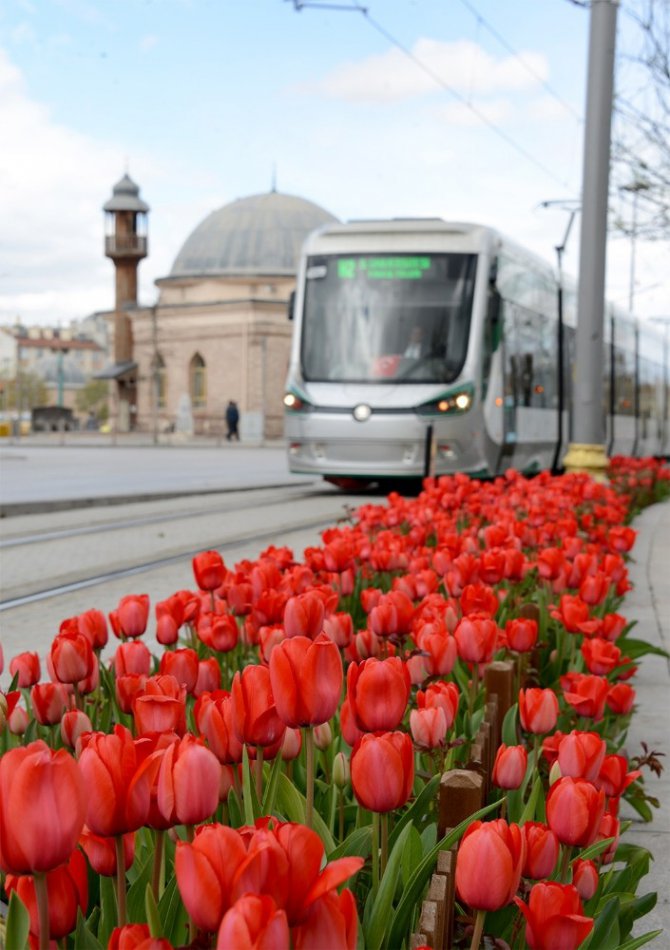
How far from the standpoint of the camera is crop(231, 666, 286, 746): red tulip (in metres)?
1.68

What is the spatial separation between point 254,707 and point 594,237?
37.4 feet

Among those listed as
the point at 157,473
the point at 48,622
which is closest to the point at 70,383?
the point at 157,473

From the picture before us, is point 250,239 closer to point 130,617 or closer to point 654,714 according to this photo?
point 654,714

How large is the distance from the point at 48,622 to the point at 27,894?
192 inches

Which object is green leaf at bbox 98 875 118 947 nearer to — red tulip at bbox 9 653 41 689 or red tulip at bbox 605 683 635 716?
red tulip at bbox 9 653 41 689

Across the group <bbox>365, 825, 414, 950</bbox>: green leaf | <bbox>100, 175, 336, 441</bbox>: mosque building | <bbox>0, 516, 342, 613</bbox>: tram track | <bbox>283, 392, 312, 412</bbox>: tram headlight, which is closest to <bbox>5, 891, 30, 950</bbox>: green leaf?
<bbox>365, 825, 414, 950</bbox>: green leaf

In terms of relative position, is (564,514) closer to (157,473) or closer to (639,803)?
(639,803)

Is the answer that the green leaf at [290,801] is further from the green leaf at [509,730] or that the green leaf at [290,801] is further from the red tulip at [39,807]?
the green leaf at [509,730]

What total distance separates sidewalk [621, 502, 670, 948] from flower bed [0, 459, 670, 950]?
99mm

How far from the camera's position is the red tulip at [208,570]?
3.42 meters

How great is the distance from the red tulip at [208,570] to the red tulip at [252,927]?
2.45m

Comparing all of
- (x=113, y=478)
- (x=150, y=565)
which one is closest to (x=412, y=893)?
(x=150, y=565)

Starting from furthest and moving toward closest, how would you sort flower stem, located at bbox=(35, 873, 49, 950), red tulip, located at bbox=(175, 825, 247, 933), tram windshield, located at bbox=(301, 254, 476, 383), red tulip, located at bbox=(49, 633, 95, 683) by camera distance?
tram windshield, located at bbox=(301, 254, 476, 383) → red tulip, located at bbox=(49, 633, 95, 683) → flower stem, located at bbox=(35, 873, 49, 950) → red tulip, located at bbox=(175, 825, 247, 933)

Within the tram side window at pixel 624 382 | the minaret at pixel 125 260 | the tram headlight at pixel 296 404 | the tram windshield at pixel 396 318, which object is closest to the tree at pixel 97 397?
the minaret at pixel 125 260
